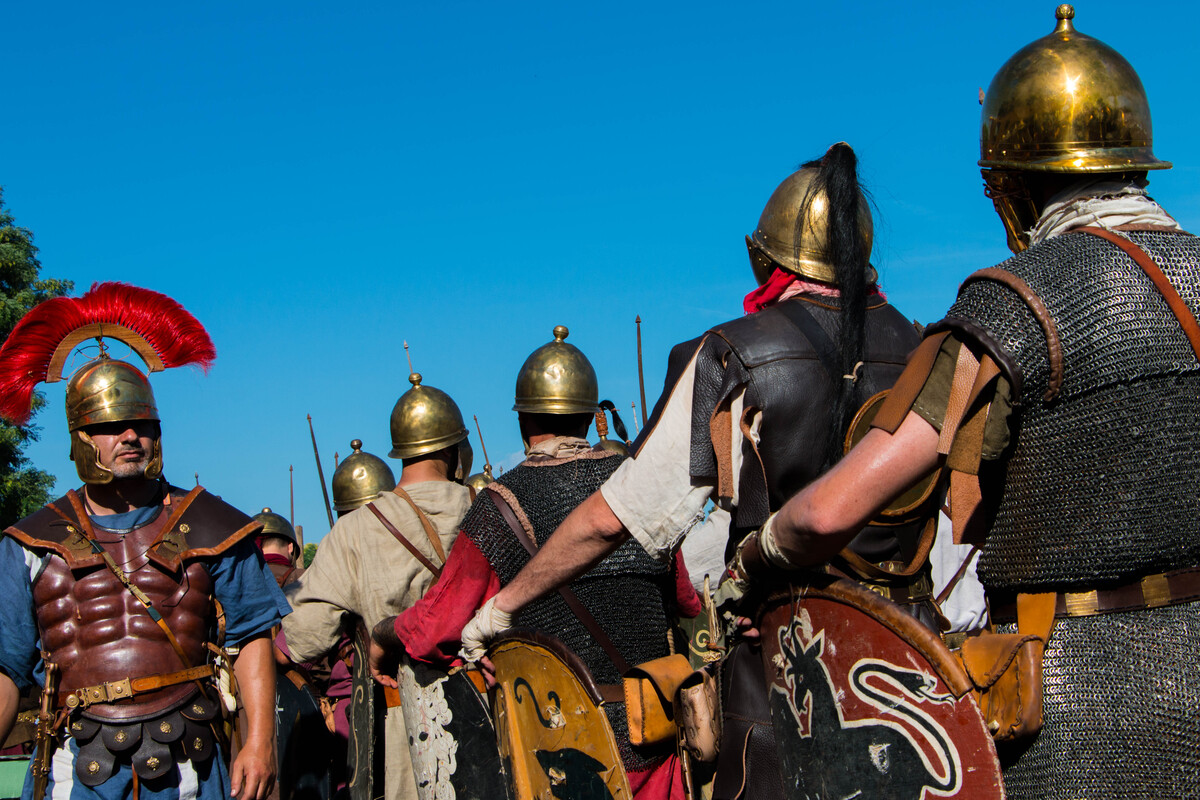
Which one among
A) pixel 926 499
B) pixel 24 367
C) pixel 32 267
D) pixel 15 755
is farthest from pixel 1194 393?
pixel 32 267

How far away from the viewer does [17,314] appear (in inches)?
989

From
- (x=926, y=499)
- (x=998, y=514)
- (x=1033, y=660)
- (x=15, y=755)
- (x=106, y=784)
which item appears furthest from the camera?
(x=15, y=755)

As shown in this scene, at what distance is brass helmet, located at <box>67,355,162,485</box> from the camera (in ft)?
15.0

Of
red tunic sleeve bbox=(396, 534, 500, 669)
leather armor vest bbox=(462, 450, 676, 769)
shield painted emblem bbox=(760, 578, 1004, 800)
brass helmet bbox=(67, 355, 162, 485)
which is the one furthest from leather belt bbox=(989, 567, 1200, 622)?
brass helmet bbox=(67, 355, 162, 485)

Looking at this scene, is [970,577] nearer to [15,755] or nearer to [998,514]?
[998,514]

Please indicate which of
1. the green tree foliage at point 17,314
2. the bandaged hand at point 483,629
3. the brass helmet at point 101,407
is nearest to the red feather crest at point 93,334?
the brass helmet at point 101,407

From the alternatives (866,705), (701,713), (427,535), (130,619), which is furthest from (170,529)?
(866,705)

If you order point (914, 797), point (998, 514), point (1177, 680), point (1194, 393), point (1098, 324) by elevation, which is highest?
point (1098, 324)

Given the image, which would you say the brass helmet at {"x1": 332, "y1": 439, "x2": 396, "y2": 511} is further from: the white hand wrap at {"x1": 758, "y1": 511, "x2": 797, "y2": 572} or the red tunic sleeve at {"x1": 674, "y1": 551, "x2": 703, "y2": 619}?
the white hand wrap at {"x1": 758, "y1": 511, "x2": 797, "y2": 572}

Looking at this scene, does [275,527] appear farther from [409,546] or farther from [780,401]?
[780,401]

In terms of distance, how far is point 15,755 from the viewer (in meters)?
6.98

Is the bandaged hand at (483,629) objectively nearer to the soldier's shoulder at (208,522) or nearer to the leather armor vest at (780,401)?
the leather armor vest at (780,401)

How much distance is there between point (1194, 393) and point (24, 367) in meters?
4.52

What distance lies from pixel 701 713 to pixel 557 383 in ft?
7.44
